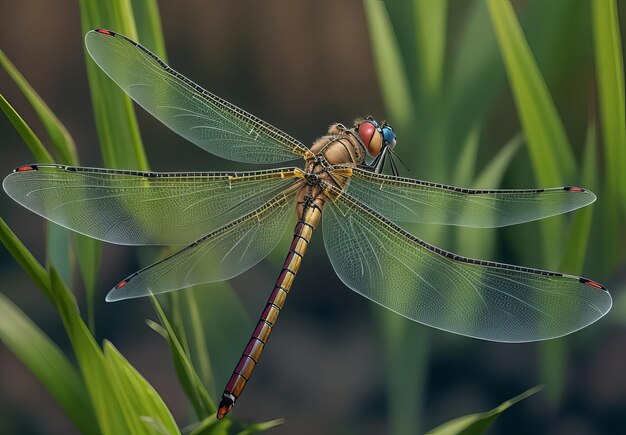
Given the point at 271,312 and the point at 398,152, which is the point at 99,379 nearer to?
the point at 271,312

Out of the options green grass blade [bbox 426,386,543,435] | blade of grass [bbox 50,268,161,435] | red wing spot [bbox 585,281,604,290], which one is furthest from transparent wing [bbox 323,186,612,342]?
blade of grass [bbox 50,268,161,435]

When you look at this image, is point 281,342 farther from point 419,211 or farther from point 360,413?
point 419,211

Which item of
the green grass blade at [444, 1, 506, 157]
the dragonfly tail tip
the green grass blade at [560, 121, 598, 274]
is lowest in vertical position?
the dragonfly tail tip

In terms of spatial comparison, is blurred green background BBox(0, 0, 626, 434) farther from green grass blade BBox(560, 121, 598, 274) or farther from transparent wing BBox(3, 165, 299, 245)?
transparent wing BBox(3, 165, 299, 245)

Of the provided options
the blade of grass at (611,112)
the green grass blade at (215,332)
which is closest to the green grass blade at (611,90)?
the blade of grass at (611,112)

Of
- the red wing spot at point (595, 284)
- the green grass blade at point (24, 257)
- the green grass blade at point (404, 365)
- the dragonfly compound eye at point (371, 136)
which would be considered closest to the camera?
the red wing spot at point (595, 284)

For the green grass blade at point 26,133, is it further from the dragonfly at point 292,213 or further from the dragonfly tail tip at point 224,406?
the dragonfly tail tip at point 224,406

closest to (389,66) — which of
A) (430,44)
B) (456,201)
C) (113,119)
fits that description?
(430,44)
